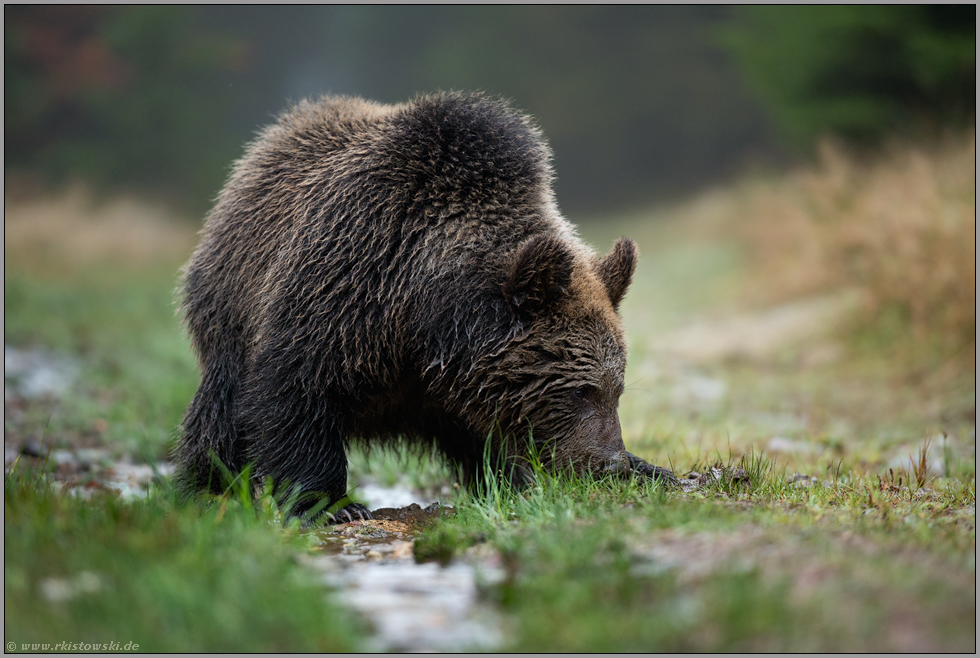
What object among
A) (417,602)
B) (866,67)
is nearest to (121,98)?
(866,67)

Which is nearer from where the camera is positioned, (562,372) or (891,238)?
(562,372)

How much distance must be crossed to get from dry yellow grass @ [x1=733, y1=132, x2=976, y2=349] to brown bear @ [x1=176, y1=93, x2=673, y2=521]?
18.9 feet

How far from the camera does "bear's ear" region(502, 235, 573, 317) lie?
14.1 ft

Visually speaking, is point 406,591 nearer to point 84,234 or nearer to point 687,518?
point 687,518

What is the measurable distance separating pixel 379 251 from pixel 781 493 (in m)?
2.34

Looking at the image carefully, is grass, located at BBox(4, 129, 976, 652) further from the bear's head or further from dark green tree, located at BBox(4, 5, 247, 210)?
dark green tree, located at BBox(4, 5, 247, 210)

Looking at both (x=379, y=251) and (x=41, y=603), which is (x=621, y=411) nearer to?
(x=379, y=251)

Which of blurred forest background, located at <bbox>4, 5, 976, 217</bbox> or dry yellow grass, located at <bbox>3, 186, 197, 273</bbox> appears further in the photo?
dry yellow grass, located at <bbox>3, 186, 197, 273</bbox>

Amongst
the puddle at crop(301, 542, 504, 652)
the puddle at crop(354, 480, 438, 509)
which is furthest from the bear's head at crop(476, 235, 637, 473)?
the puddle at crop(354, 480, 438, 509)

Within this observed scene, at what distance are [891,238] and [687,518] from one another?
802 cm

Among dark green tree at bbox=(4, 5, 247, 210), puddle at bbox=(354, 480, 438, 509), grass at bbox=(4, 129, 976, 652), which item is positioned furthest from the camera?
dark green tree at bbox=(4, 5, 247, 210)

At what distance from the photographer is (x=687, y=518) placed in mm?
3299

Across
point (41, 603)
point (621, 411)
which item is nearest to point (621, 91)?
point (621, 411)

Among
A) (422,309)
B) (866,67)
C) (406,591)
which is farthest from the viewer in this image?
(866,67)
